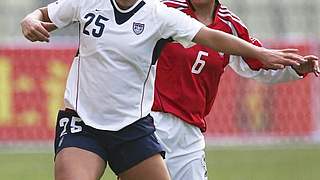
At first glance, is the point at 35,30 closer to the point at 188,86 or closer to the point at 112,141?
the point at 112,141

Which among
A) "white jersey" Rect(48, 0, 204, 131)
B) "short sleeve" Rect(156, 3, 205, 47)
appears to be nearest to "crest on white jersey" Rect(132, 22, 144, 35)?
"white jersey" Rect(48, 0, 204, 131)

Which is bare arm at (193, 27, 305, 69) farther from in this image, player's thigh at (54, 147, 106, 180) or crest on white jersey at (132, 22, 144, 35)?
player's thigh at (54, 147, 106, 180)

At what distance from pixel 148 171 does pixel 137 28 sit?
0.96 m

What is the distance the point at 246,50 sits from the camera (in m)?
7.42

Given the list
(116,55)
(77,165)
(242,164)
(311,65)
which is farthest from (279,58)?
(242,164)

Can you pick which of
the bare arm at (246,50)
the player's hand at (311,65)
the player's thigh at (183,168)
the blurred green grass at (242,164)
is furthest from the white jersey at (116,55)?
the blurred green grass at (242,164)

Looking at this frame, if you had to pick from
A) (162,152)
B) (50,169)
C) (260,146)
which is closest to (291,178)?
(50,169)

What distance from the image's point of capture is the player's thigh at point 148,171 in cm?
748

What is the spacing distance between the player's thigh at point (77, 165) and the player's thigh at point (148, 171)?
0.74 ft

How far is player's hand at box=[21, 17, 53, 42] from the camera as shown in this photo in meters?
7.38

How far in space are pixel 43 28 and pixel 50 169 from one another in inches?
350

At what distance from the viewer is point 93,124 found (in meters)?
7.48

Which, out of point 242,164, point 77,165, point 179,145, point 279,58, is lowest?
point 242,164

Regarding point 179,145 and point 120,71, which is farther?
point 179,145
